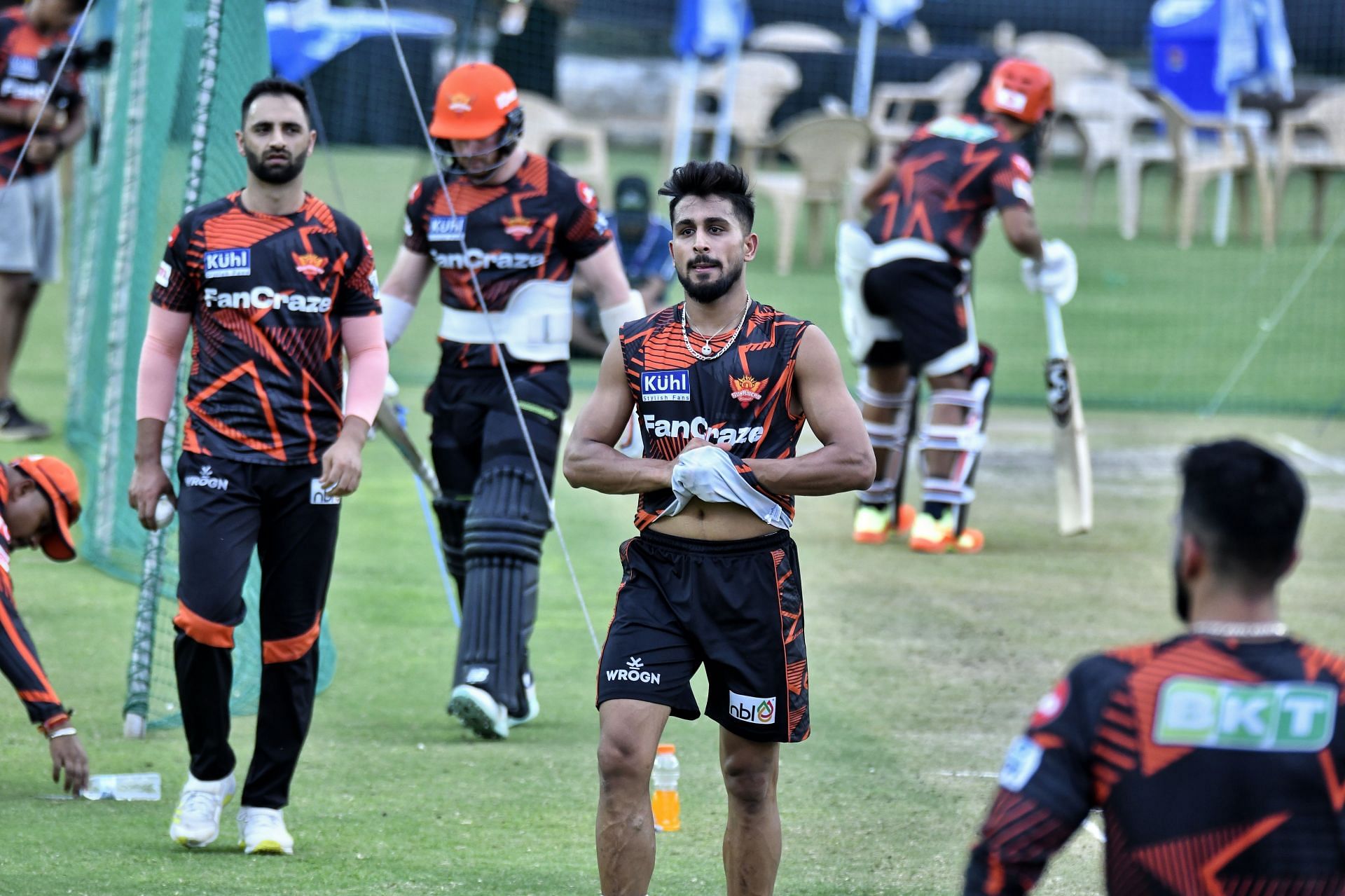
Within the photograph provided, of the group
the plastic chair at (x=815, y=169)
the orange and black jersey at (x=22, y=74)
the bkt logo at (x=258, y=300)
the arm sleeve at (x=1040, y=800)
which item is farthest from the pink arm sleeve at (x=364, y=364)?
the plastic chair at (x=815, y=169)

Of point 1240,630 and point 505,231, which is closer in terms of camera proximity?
point 1240,630

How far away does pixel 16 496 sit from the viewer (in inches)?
219

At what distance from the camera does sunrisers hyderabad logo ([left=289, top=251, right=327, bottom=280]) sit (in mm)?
5289

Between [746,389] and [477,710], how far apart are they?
217 centimetres

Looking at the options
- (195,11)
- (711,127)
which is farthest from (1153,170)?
(195,11)

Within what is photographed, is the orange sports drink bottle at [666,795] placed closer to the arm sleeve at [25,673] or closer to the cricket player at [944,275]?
the arm sleeve at [25,673]

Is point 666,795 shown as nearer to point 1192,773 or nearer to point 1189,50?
point 1192,773

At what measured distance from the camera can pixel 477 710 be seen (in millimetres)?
6273

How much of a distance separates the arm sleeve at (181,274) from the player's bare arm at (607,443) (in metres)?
1.30

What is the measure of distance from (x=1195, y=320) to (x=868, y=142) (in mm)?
4025

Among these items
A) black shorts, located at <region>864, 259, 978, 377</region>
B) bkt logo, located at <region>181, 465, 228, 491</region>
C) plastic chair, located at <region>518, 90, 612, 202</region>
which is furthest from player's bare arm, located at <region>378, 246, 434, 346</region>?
plastic chair, located at <region>518, 90, 612, 202</region>

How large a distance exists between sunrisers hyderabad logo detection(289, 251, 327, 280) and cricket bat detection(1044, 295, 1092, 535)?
5.22m

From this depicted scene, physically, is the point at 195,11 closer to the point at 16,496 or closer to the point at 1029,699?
the point at 16,496

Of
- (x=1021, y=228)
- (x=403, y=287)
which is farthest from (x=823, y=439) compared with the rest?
(x=1021, y=228)
